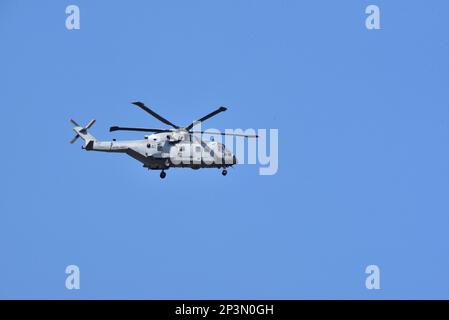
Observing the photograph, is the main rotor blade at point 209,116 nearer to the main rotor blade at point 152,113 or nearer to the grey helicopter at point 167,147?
the grey helicopter at point 167,147

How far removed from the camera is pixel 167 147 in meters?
81.3

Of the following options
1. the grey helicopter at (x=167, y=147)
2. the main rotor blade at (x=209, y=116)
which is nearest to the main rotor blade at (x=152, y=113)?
the grey helicopter at (x=167, y=147)

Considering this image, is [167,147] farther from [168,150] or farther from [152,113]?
[152,113]

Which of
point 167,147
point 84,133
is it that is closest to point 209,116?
point 167,147

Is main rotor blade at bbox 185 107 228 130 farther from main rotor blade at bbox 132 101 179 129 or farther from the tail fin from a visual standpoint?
the tail fin

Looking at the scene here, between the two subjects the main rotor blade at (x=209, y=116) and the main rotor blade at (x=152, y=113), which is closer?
the main rotor blade at (x=152, y=113)

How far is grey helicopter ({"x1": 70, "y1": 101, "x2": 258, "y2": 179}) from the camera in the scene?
79375mm

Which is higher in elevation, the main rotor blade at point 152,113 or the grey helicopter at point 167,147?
the main rotor blade at point 152,113

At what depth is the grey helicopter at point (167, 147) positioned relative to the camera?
79.4 metres

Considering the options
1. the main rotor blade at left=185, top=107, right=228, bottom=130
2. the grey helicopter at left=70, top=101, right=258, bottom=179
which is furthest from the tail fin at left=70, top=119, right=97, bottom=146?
the main rotor blade at left=185, top=107, right=228, bottom=130
